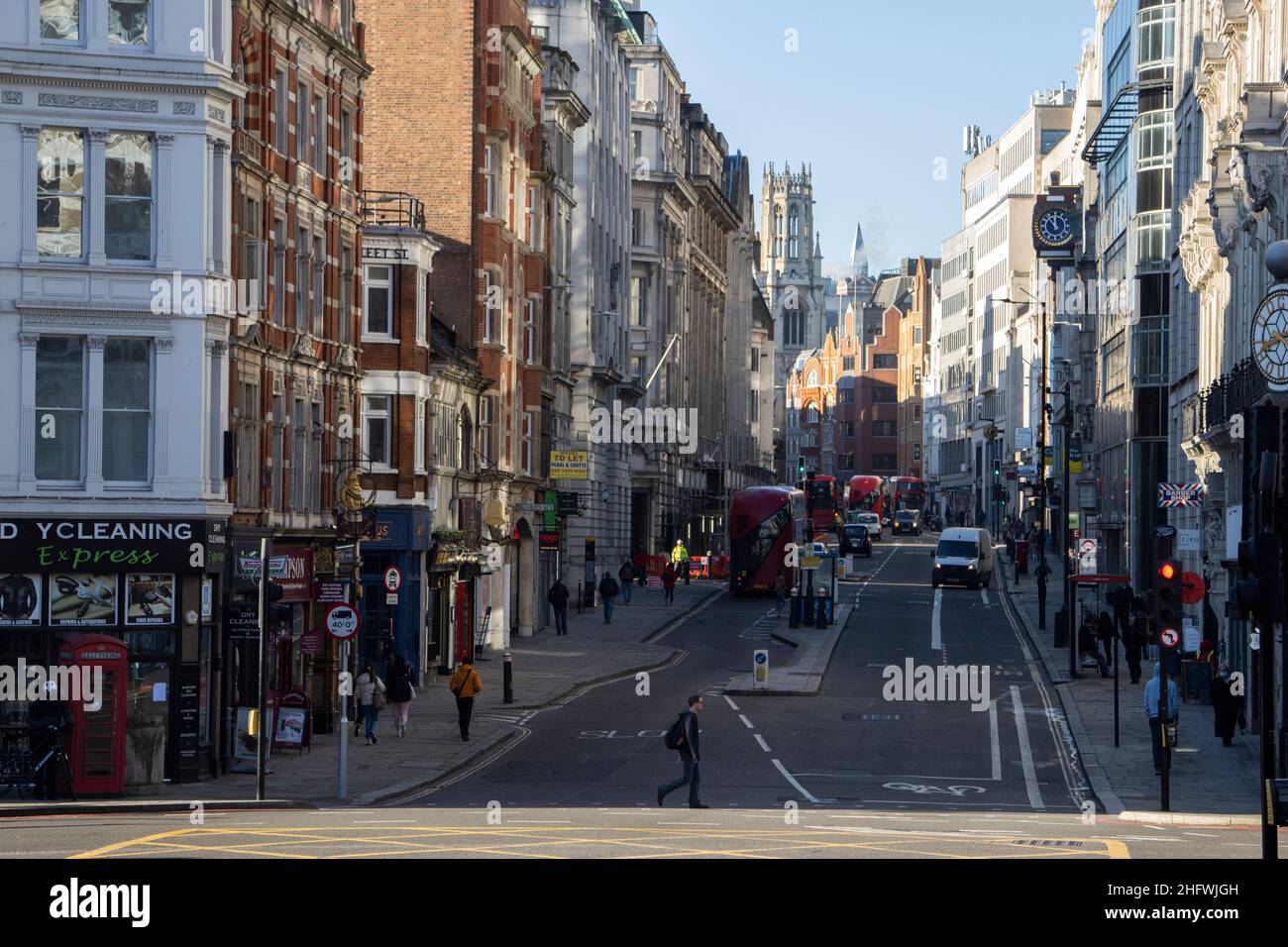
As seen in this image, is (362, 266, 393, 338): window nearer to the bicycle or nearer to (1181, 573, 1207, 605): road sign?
the bicycle

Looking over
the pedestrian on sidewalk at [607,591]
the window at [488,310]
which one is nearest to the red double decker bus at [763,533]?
the pedestrian on sidewalk at [607,591]

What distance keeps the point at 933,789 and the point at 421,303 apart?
1993cm

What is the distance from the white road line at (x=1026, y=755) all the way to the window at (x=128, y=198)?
50.5ft

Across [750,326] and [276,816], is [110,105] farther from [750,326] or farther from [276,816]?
[750,326]

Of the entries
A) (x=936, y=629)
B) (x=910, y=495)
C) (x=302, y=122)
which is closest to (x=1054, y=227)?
(x=936, y=629)

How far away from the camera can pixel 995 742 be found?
3697 cm

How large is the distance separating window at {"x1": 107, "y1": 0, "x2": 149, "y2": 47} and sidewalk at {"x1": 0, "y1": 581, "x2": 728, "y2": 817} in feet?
36.9

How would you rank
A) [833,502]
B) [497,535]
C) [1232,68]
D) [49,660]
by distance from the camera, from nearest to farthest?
1. [49,660]
2. [1232,68]
3. [497,535]
4. [833,502]

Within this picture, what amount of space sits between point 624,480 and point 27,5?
175 ft

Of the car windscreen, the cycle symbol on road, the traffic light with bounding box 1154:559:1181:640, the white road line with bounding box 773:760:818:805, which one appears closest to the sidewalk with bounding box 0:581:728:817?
the white road line with bounding box 773:760:818:805

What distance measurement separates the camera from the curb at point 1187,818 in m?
26.5

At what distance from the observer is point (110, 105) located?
31.1 metres
